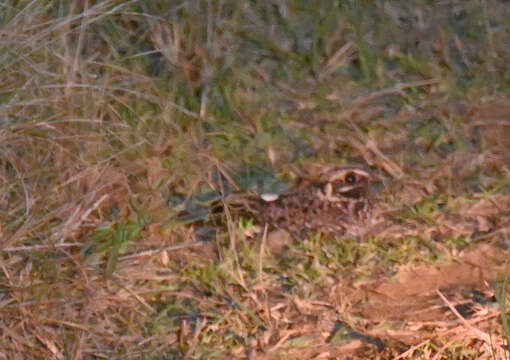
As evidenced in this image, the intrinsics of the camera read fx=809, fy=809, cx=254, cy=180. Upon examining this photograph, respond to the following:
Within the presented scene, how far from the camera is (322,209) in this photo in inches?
103

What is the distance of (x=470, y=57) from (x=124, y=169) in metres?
1.55

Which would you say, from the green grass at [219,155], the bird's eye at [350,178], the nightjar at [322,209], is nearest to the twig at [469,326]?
the green grass at [219,155]

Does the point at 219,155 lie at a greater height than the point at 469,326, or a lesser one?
greater

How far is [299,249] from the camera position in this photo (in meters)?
2.60

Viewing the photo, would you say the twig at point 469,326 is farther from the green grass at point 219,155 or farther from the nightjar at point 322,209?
the nightjar at point 322,209

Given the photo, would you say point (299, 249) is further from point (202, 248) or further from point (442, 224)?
point (442, 224)

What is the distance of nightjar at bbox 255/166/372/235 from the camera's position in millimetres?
2619

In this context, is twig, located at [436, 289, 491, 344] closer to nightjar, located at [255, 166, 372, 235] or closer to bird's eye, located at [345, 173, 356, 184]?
nightjar, located at [255, 166, 372, 235]

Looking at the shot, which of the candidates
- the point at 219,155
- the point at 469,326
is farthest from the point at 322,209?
the point at 469,326

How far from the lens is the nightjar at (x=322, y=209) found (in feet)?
8.59

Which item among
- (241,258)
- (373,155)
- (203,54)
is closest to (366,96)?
(373,155)

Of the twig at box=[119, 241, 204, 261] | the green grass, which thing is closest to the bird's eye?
the green grass

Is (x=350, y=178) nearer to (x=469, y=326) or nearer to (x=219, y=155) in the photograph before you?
(x=219, y=155)

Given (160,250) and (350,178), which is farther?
(350,178)
